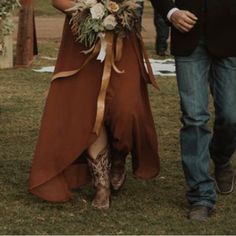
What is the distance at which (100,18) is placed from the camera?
4984mm

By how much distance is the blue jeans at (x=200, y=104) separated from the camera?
496 cm

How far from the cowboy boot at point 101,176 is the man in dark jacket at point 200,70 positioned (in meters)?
0.58

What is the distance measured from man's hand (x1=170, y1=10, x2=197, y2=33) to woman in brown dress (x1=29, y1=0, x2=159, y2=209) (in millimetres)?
405

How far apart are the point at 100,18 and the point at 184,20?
1.84ft

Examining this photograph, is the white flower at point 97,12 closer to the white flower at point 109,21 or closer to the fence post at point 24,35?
the white flower at point 109,21

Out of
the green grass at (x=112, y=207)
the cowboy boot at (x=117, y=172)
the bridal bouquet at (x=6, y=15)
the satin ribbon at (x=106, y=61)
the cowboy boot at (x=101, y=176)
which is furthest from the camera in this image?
the bridal bouquet at (x=6, y=15)

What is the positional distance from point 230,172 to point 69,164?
1.35 m

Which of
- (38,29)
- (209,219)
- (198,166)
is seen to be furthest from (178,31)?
(38,29)

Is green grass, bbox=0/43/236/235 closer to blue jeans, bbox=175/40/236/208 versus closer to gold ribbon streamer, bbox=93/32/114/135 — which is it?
blue jeans, bbox=175/40/236/208

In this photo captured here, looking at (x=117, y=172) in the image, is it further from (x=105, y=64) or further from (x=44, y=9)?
(x=44, y=9)

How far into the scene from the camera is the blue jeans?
4.96 m

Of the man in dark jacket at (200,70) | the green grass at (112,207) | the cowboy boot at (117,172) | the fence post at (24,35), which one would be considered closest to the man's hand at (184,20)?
the man in dark jacket at (200,70)

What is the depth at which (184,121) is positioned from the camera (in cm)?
502

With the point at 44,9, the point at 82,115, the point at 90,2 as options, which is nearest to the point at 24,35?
the point at 82,115
